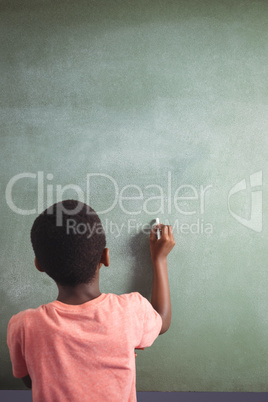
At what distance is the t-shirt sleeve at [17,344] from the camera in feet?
2.29

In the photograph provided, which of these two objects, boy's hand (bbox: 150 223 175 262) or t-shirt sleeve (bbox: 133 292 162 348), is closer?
t-shirt sleeve (bbox: 133 292 162 348)

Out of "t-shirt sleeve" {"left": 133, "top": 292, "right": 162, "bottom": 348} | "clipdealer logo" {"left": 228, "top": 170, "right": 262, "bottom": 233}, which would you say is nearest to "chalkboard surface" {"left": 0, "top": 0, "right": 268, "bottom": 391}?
"clipdealer logo" {"left": 228, "top": 170, "right": 262, "bottom": 233}

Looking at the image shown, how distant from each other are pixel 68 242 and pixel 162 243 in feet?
1.29

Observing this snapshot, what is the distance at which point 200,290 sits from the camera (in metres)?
1.03

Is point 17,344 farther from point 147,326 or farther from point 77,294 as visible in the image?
point 147,326

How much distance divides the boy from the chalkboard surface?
321mm

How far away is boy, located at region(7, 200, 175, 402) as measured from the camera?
66 cm

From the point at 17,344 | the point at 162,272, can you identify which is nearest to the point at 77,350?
the point at 17,344

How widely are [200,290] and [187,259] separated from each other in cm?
12

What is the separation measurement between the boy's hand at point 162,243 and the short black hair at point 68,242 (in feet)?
1.02

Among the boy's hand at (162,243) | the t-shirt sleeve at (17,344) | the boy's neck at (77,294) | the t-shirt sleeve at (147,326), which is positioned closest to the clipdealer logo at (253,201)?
the boy's hand at (162,243)

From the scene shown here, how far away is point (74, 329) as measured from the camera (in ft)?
2.19

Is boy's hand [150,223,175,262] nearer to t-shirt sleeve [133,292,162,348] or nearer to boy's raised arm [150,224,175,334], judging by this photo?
boy's raised arm [150,224,175,334]

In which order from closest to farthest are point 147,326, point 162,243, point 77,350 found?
point 77,350 → point 147,326 → point 162,243
